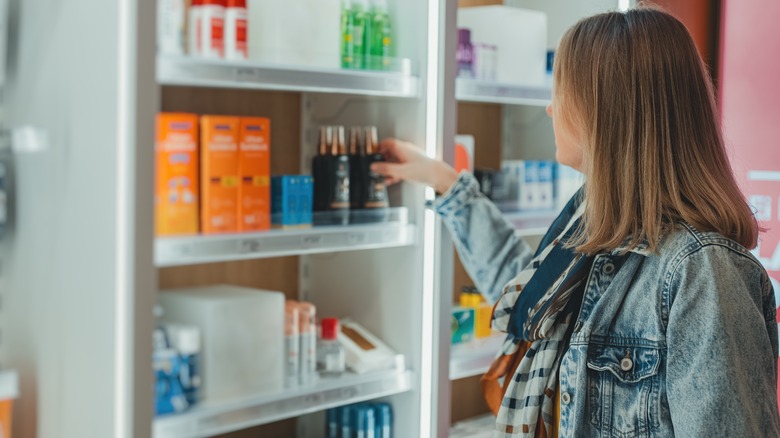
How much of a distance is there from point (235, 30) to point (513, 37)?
4.17ft

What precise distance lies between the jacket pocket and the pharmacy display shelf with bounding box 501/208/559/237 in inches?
40.9

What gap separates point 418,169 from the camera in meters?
2.50

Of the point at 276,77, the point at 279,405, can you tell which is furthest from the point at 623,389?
the point at 276,77

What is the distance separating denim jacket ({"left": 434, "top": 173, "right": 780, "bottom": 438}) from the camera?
169cm

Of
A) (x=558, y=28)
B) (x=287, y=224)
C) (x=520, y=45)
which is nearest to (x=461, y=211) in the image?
(x=287, y=224)

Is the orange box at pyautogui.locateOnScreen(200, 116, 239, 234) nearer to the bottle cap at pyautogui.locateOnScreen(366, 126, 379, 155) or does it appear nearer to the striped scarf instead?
the bottle cap at pyautogui.locateOnScreen(366, 126, 379, 155)

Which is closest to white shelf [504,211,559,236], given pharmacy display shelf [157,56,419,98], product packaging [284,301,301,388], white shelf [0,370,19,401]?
pharmacy display shelf [157,56,419,98]

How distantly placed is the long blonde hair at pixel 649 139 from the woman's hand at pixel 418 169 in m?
0.61

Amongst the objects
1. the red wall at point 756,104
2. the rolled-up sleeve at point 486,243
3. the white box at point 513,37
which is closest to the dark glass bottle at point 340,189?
the rolled-up sleeve at point 486,243

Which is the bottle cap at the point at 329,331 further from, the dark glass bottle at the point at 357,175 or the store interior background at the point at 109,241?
the dark glass bottle at the point at 357,175

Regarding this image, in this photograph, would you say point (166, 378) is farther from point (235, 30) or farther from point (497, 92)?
point (497, 92)

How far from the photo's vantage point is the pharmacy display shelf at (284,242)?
1894mm

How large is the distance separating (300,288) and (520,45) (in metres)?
1.14

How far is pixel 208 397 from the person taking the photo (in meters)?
2.02
